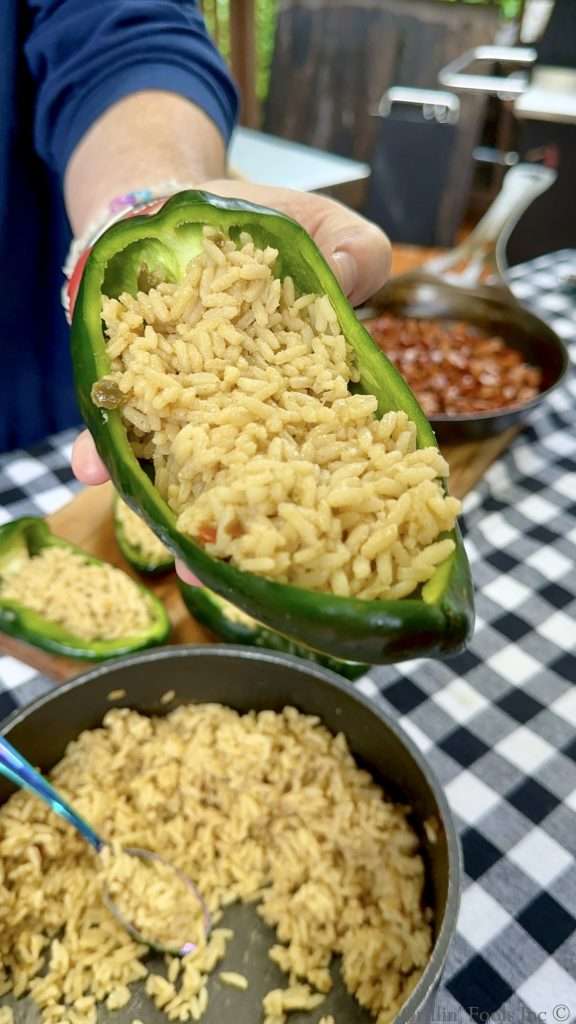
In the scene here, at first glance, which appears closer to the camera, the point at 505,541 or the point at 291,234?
the point at 291,234

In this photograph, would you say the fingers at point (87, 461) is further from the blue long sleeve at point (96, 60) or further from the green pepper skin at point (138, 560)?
the blue long sleeve at point (96, 60)

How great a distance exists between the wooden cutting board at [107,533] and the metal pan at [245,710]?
230 millimetres

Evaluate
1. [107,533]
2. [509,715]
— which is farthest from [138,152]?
[509,715]

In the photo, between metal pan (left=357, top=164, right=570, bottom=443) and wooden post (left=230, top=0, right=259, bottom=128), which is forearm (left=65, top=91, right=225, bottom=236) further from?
wooden post (left=230, top=0, right=259, bottom=128)

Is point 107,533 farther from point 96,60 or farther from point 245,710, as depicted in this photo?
point 96,60

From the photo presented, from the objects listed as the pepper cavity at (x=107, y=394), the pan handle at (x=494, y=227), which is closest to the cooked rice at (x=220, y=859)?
the pepper cavity at (x=107, y=394)

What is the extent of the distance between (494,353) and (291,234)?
1.16 metres

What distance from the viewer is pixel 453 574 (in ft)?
2.20

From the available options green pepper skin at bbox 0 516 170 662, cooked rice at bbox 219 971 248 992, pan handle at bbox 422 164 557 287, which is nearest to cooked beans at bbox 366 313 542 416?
pan handle at bbox 422 164 557 287

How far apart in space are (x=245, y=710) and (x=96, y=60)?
48.6 inches

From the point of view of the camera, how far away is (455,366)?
1.83 metres

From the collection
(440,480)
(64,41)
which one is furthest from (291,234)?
(64,41)

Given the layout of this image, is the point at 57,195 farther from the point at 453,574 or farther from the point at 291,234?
the point at 453,574

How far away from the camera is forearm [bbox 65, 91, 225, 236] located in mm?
1373
